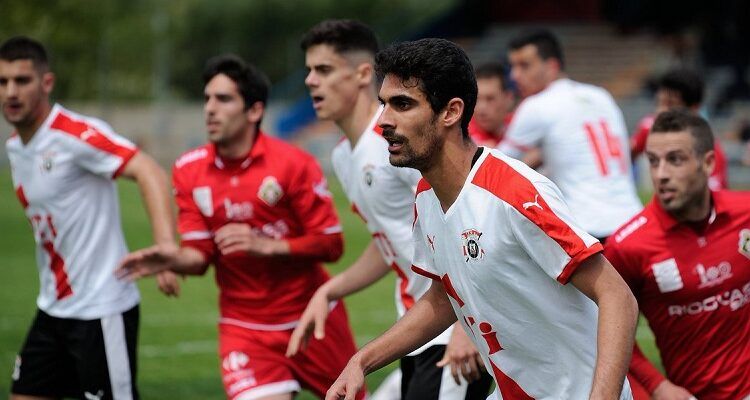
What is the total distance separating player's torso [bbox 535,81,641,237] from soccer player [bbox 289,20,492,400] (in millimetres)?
2623

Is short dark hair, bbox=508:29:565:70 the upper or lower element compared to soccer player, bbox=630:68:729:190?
upper

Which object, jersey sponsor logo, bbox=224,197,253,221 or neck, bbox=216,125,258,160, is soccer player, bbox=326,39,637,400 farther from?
neck, bbox=216,125,258,160

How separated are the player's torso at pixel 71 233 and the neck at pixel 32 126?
0.07 metres

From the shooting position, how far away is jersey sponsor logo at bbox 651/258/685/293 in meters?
5.49

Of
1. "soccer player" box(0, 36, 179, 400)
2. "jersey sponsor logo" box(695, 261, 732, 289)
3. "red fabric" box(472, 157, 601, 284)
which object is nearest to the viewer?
"red fabric" box(472, 157, 601, 284)

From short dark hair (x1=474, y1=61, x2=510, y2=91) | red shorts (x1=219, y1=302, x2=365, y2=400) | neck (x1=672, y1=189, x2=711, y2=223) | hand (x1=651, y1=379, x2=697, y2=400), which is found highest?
short dark hair (x1=474, y1=61, x2=510, y2=91)

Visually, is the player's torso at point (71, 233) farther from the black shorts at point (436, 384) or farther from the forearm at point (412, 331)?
the forearm at point (412, 331)

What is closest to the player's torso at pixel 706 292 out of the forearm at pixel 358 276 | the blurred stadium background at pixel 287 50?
the forearm at pixel 358 276

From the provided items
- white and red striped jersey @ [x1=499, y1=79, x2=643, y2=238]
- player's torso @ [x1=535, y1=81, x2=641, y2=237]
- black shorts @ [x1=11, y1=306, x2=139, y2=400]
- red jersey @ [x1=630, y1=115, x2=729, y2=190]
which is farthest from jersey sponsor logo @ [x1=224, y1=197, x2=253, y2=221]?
red jersey @ [x1=630, y1=115, x2=729, y2=190]

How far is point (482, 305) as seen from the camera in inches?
175

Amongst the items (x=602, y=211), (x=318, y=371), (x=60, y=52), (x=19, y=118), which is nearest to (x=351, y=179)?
(x=318, y=371)

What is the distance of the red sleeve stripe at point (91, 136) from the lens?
6848mm

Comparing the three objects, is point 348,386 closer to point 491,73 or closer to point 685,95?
point 491,73

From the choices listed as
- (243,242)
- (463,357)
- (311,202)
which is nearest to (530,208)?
(463,357)
